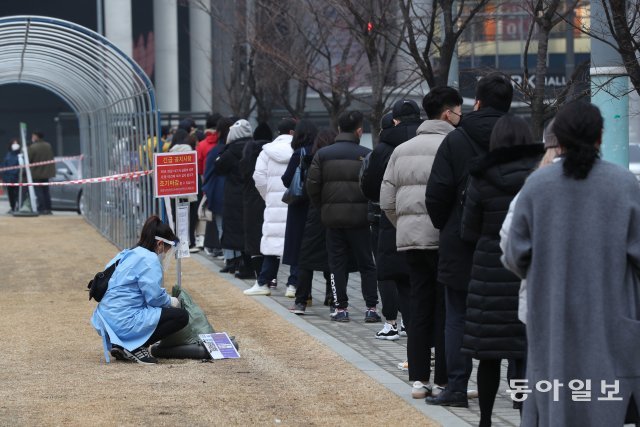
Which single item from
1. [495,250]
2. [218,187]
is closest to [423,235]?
[495,250]

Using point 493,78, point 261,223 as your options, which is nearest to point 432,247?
point 493,78

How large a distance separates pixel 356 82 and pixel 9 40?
23.3ft

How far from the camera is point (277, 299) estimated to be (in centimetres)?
1329

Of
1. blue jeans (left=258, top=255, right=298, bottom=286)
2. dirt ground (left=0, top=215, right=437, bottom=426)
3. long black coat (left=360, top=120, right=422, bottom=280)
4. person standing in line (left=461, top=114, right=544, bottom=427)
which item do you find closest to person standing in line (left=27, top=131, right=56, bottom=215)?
dirt ground (left=0, top=215, right=437, bottom=426)

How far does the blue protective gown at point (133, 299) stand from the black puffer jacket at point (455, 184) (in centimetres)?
281

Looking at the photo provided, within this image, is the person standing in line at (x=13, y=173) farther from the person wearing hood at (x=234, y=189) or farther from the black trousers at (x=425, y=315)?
the black trousers at (x=425, y=315)

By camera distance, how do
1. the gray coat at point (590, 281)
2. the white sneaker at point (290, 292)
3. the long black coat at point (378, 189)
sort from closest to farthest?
the gray coat at point (590, 281)
the long black coat at point (378, 189)
the white sneaker at point (290, 292)

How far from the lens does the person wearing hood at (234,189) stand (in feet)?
49.5

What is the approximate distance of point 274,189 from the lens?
13.3m

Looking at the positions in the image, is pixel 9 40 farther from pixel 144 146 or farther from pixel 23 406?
pixel 23 406

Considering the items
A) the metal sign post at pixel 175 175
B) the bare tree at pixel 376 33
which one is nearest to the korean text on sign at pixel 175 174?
the metal sign post at pixel 175 175

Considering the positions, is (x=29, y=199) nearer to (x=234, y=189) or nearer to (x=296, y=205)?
(x=234, y=189)

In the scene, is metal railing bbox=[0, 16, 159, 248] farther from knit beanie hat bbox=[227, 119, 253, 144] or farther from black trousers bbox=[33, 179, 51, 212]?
black trousers bbox=[33, 179, 51, 212]

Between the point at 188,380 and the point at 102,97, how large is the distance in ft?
47.9
